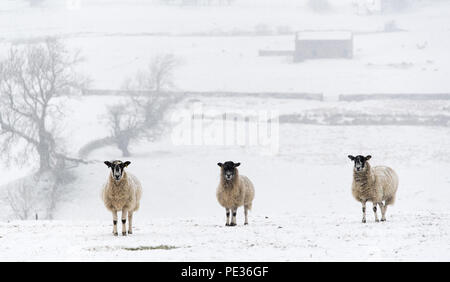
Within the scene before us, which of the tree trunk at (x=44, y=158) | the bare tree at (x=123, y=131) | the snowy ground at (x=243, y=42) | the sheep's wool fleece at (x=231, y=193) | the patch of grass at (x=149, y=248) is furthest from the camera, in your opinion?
the snowy ground at (x=243, y=42)

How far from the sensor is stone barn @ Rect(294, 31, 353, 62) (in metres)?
131

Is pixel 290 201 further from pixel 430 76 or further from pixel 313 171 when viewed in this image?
pixel 430 76

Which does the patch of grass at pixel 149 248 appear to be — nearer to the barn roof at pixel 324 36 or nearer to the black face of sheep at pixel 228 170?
the black face of sheep at pixel 228 170

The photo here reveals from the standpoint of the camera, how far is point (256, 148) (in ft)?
258

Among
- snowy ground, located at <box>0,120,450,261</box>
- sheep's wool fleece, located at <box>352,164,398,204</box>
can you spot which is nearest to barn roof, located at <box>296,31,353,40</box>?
snowy ground, located at <box>0,120,450,261</box>

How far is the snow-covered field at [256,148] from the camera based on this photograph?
67.4ft

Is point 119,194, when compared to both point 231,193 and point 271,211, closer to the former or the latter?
point 231,193

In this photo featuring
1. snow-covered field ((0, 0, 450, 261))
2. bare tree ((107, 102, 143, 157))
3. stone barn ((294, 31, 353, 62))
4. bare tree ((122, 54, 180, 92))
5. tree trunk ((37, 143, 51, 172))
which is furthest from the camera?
stone barn ((294, 31, 353, 62))

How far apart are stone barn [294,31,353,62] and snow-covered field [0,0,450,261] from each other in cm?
308

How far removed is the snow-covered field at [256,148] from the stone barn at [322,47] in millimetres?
3075

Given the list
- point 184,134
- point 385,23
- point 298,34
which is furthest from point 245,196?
point 385,23

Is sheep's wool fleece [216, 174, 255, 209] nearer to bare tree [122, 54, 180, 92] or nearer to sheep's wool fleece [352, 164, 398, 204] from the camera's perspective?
sheep's wool fleece [352, 164, 398, 204]

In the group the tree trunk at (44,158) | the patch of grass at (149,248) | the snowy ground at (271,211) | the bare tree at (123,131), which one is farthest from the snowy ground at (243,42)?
the patch of grass at (149,248)
